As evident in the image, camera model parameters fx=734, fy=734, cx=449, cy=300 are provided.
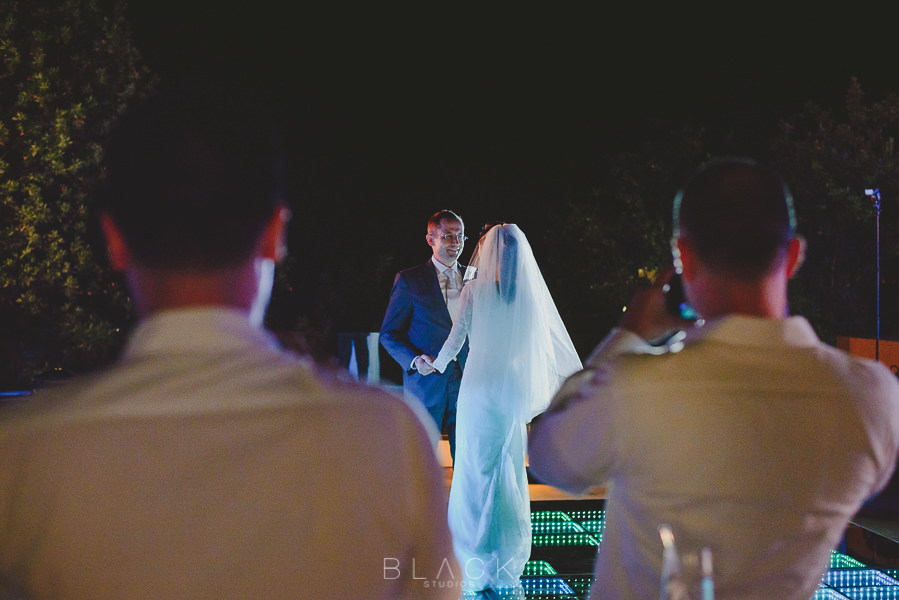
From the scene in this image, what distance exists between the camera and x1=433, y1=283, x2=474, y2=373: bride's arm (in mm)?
4258

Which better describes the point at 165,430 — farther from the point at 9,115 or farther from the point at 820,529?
the point at 9,115

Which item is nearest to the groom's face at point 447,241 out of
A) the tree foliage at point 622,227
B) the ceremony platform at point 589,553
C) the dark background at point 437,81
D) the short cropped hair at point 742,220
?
the ceremony platform at point 589,553

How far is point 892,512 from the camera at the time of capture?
18.5ft

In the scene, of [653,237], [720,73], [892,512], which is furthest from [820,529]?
[653,237]

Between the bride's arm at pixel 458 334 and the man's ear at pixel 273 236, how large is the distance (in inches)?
126

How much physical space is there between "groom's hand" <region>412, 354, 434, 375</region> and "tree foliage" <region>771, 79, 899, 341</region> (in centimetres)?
1518

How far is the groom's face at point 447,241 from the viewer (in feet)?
15.8

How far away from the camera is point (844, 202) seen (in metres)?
17.7

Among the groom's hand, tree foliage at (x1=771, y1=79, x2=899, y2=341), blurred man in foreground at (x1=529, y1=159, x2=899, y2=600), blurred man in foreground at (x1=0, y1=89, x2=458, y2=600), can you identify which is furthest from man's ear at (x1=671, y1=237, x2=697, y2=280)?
Answer: tree foliage at (x1=771, y1=79, x2=899, y2=341)

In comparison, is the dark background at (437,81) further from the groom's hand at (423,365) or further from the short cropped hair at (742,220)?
the short cropped hair at (742,220)

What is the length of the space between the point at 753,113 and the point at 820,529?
19210 mm

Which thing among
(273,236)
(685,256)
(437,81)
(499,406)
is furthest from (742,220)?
(437,81)

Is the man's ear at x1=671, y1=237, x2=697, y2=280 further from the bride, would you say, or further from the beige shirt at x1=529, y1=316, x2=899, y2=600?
the bride

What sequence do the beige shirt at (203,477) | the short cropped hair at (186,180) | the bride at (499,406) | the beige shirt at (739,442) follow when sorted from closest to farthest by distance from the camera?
1. the beige shirt at (203,477)
2. the short cropped hair at (186,180)
3. the beige shirt at (739,442)
4. the bride at (499,406)
